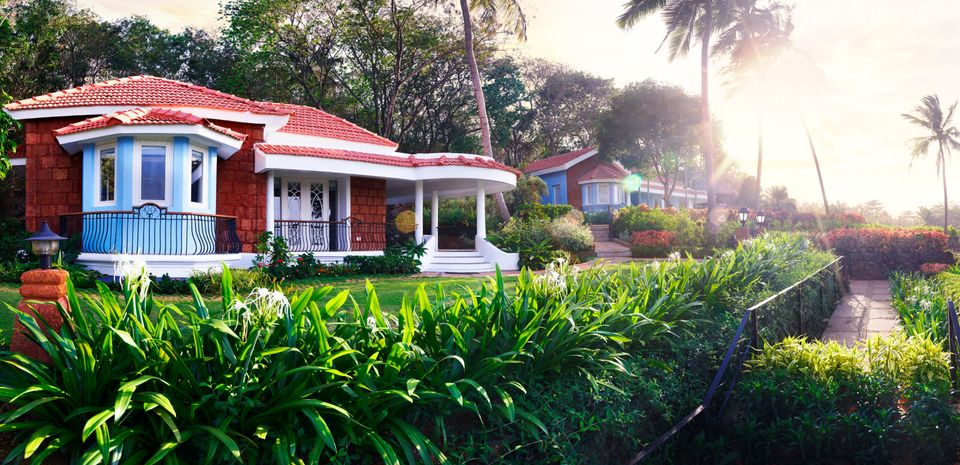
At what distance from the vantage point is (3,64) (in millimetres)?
21719

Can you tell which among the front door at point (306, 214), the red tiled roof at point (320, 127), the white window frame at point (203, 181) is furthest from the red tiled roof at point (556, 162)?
the white window frame at point (203, 181)

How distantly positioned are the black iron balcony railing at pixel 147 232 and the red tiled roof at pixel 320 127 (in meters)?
4.80

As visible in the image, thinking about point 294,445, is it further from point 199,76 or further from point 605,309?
point 199,76

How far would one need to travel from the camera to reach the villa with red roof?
495 inches

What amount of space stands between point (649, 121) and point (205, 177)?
2885 centimetres

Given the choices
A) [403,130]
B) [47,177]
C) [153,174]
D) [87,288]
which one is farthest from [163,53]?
[87,288]

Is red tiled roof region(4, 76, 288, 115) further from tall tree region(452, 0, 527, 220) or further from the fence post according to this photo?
the fence post

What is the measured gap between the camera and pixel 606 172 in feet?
127

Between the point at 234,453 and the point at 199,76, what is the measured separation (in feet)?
105

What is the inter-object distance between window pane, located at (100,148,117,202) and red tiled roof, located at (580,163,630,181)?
95.7 ft

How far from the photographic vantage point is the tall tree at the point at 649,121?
37.0 metres

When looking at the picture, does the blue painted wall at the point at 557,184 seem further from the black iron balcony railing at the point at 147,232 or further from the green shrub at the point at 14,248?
the green shrub at the point at 14,248

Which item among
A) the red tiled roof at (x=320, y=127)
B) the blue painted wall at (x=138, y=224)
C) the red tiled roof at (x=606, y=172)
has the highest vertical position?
the red tiled roof at (x=606, y=172)

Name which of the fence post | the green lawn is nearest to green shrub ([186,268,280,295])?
the green lawn
